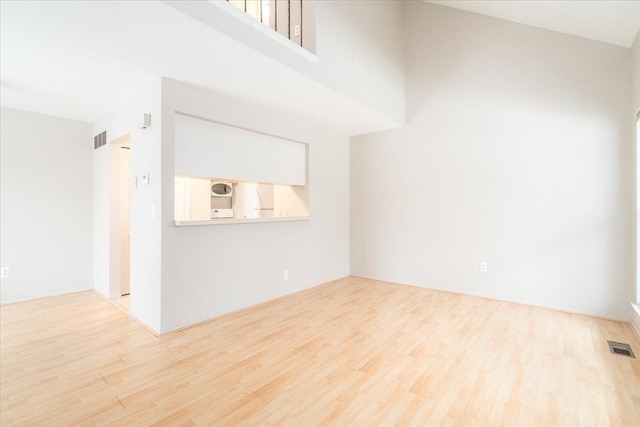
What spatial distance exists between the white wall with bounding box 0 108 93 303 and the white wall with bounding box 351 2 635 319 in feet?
13.8

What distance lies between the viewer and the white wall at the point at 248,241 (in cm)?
284

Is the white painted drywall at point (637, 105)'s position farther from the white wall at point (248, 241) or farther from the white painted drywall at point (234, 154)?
the white painted drywall at point (234, 154)

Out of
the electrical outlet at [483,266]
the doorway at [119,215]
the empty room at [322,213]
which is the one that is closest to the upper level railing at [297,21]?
the empty room at [322,213]

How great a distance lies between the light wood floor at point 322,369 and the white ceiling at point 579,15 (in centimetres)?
287

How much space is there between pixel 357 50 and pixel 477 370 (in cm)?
347

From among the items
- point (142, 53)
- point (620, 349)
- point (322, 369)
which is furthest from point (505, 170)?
point (142, 53)

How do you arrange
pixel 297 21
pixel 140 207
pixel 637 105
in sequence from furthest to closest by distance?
pixel 297 21
pixel 140 207
pixel 637 105

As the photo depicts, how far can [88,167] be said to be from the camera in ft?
Result: 14.3

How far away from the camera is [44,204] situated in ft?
13.0

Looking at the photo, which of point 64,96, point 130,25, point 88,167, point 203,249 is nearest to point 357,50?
point 130,25

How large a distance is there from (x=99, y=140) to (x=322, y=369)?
419cm

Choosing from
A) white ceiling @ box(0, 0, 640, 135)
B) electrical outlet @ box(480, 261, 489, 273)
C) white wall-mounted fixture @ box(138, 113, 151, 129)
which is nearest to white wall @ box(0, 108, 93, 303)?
white ceiling @ box(0, 0, 640, 135)

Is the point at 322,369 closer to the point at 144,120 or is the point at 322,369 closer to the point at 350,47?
the point at 144,120

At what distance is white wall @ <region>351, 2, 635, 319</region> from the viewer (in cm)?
318
